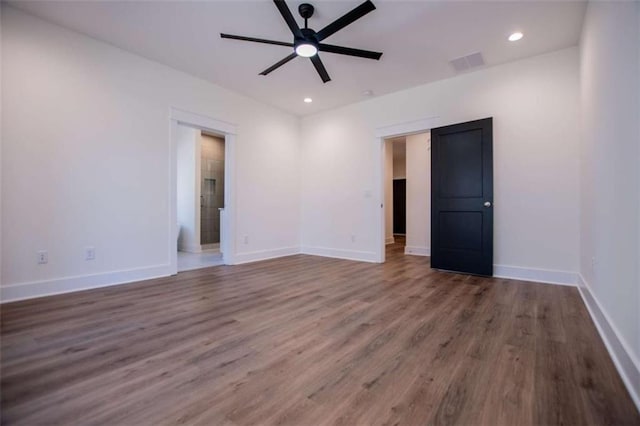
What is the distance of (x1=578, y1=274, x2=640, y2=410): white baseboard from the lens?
1314 millimetres

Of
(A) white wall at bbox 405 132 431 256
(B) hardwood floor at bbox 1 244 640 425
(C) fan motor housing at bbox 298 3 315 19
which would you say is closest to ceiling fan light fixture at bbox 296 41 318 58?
(C) fan motor housing at bbox 298 3 315 19

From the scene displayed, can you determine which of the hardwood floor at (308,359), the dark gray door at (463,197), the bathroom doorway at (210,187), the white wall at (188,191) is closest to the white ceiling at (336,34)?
the dark gray door at (463,197)

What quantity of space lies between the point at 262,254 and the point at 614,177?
4.45 meters

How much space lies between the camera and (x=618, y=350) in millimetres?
1585

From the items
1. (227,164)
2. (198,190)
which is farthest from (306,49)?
(198,190)

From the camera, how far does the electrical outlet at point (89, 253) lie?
3120 mm

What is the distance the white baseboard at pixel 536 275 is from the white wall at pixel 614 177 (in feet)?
2.21

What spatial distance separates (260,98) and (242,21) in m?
2.06

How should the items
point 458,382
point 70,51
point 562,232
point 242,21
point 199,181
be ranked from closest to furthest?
1. point 458,382
2. point 242,21
3. point 70,51
4. point 562,232
5. point 199,181

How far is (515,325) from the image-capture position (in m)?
2.16

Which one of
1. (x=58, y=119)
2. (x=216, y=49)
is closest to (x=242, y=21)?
(x=216, y=49)

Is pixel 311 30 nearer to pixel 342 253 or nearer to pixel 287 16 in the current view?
pixel 287 16

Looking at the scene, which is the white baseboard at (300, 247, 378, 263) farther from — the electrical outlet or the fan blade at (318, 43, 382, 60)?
the electrical outlet

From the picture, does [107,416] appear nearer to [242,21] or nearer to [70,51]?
[242,21]
